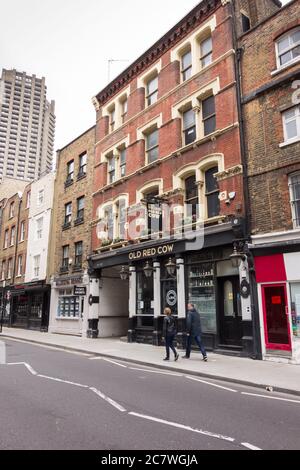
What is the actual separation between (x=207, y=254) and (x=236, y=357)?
4132 millimetres

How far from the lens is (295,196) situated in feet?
39.8

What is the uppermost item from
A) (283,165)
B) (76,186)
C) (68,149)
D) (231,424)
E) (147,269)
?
(68,149)

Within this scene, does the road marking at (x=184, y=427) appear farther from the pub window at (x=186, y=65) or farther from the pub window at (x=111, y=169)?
the pub window at (x=111, y=169)

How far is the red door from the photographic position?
1166 cm

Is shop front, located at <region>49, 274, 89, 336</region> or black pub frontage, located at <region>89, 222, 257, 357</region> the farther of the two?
shop front, located at <region>49, 274, 89, 336</region>

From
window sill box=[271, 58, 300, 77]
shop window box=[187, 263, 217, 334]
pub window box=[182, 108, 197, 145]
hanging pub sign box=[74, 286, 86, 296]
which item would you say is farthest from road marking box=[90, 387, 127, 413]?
hanging pub sign box=[74, 286, 86, 296]

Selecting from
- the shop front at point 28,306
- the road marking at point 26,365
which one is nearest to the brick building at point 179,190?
the road marking at point 26,365

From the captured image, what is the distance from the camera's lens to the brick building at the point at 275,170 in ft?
38.3

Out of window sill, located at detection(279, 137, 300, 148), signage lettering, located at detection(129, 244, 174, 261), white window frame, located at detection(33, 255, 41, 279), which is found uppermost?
window sill, located at detection(279, 137, 300, 148)

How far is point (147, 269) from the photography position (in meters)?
16.3

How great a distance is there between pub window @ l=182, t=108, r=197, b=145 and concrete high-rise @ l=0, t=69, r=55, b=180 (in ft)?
364

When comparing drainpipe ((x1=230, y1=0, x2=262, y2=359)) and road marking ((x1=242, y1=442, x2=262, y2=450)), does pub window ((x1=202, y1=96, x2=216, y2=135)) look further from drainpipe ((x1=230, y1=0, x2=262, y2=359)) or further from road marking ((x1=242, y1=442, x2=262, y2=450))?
road marking ((x1=242, y1=442, x2=262, y2=450))
